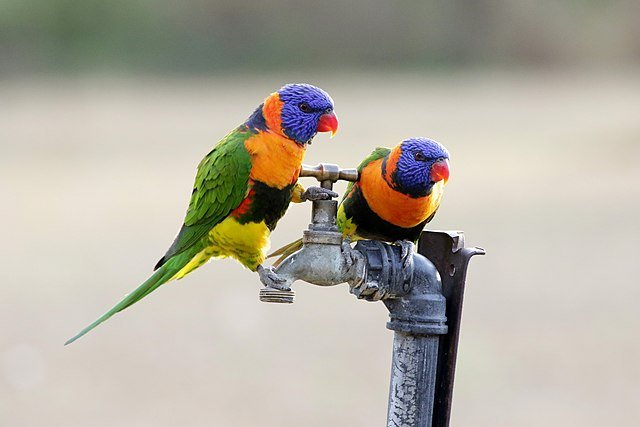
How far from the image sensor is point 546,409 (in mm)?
5531

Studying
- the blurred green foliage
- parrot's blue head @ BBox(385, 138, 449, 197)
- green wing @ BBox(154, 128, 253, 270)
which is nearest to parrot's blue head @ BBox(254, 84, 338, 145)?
green wing @ BBox(154, 128, 253, 270)

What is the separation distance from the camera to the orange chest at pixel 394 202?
254 centimetres

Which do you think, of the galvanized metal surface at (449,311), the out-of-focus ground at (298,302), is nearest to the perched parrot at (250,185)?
the galvanized metal surface at (449,311)

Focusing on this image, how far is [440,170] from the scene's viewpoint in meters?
2.34

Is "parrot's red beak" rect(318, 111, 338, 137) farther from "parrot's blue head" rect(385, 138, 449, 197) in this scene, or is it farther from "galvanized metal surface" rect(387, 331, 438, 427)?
"galvanized metal surface" rect(387, 331, 438, 427)

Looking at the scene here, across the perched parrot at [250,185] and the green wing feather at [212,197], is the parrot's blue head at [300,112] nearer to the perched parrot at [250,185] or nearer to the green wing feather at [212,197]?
the perched parrot at [250,185]

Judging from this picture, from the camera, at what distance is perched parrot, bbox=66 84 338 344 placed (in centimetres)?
226

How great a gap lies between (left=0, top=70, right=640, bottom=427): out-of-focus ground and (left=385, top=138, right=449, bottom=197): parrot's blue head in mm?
3077

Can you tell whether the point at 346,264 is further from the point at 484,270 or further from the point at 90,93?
the point at 90,93

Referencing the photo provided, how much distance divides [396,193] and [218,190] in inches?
19.4

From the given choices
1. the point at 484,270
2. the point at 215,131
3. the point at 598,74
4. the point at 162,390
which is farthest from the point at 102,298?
the point at 598,74

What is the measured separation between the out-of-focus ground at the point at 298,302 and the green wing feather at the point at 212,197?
305 cm

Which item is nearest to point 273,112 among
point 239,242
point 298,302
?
point 239,242

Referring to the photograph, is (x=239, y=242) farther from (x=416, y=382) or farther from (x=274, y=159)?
(x=416, y=382)
